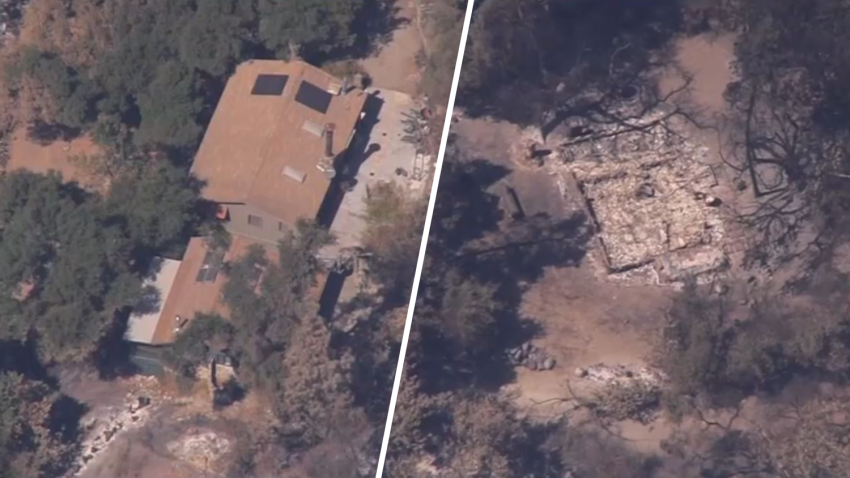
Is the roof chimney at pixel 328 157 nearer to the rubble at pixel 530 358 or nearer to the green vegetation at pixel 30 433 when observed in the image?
the rubble at pixel 530 358

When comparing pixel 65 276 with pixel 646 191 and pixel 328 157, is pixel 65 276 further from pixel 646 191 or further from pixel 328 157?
pixel 646 191

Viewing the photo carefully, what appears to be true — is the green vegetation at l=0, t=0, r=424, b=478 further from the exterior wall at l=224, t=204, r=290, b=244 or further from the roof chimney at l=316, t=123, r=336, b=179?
the roof chimney at l=316, t=123, r=336, b=179

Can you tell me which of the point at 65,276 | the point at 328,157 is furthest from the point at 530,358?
the point at 65,276

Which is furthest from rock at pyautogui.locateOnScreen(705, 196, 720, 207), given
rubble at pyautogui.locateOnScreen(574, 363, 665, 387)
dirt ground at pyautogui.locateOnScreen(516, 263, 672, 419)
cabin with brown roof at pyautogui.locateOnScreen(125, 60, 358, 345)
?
cabin with brown roof at pyautogui.locateOnScreen(125, 60, 358, 345)

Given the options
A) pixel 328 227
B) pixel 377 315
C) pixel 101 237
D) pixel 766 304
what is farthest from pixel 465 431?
pixel 101 237

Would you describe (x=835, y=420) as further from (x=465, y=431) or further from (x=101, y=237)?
(x=101, y=237)

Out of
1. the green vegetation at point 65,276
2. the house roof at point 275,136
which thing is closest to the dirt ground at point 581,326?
the house roof at point 275,136

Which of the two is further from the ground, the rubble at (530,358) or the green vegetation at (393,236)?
the green vegetation at (393,236)
